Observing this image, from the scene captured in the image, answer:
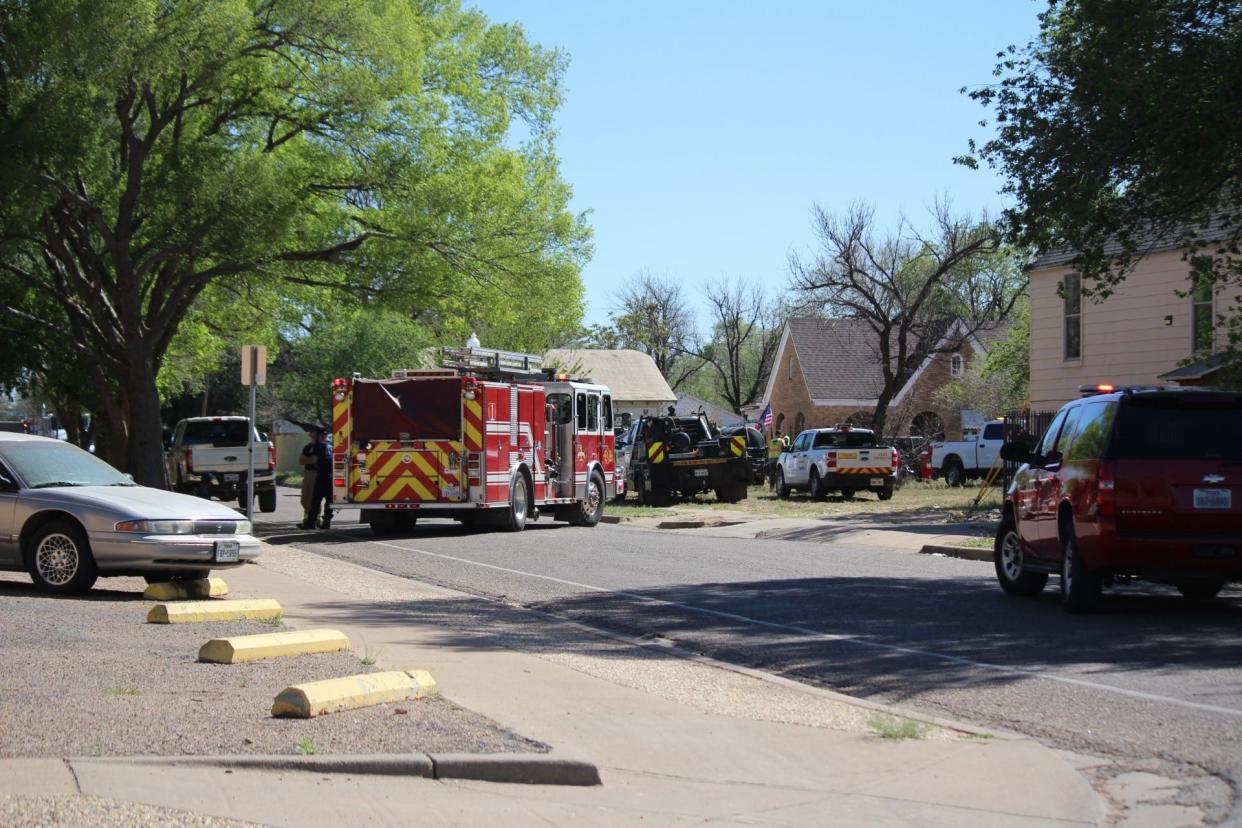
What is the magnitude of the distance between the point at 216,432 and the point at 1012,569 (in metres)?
22.0

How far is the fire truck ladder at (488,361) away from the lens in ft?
79.8

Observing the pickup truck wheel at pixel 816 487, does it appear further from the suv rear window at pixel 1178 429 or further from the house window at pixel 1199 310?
the suv rear window at pixel 1178 429

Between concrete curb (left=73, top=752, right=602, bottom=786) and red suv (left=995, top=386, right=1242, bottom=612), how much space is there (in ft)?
22.6

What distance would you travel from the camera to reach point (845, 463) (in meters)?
35.9

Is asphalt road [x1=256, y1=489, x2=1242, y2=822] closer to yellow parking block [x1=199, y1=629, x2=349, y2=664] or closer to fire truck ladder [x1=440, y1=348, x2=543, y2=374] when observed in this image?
yellow parking block [x1=199, y1=629, x2=349, y2=664]

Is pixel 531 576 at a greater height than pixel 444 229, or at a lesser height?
lesser

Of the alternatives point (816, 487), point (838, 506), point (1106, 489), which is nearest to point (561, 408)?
point (838, 506)

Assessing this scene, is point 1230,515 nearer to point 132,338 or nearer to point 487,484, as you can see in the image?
point 487,484

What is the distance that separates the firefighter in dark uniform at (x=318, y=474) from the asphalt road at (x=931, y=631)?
3805 mm

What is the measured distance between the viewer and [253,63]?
26891mm

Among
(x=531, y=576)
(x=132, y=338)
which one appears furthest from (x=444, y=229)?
(x=531, y=576)

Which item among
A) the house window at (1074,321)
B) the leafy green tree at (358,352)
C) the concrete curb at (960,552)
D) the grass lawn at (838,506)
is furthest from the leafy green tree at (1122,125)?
the leafy green tree at (358,352)

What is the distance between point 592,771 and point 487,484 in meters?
17.1

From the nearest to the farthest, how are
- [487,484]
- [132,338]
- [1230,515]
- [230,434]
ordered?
1. [1230,515]
2. [487,484]
3. [132,338]
4. [230,434]
